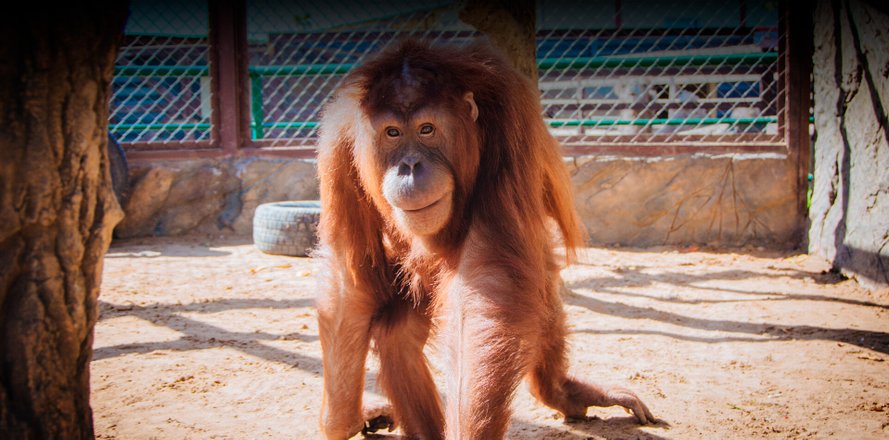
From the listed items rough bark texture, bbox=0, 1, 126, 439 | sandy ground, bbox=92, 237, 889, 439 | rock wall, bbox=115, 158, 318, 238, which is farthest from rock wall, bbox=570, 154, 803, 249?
rough bark texture, bbox=0, 1, 126, 439

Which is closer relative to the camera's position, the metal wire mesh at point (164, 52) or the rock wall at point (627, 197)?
the rock wall at point (627, 197)

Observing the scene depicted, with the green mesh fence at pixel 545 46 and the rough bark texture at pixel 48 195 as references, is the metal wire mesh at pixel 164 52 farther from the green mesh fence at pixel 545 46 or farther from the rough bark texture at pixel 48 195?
the rough bark texture at pixel 48 195

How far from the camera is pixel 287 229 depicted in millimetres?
5410

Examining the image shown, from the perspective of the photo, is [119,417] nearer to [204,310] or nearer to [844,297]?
[204,310]

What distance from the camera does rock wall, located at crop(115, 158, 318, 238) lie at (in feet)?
20.9

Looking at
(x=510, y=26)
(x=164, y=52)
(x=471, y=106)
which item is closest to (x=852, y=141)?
(x=510, y=26)

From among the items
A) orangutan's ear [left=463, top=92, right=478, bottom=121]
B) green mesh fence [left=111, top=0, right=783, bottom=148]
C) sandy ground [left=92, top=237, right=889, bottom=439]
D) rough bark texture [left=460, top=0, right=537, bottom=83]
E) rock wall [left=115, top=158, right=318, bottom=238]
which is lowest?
sandy ground [left=92, top=237, right=889, bottom=439]

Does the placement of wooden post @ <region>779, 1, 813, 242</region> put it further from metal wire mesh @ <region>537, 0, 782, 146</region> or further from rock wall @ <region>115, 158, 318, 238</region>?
rock wall @ <region>115, 158, 318, 238</region>

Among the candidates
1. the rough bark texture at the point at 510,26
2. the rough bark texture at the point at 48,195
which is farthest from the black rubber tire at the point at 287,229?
the rough bark texture at the point at 48,195

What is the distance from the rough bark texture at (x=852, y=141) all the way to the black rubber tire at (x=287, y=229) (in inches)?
154

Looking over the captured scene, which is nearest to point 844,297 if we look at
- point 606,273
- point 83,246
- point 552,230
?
point 606,273

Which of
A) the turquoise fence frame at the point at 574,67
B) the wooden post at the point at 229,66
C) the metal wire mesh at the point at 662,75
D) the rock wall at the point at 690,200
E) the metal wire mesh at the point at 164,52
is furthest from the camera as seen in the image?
the metal wire mesh at the point at 164,52

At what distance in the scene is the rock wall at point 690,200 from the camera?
5625mm

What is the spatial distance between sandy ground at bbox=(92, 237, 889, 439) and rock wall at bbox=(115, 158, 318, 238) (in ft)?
4.48
